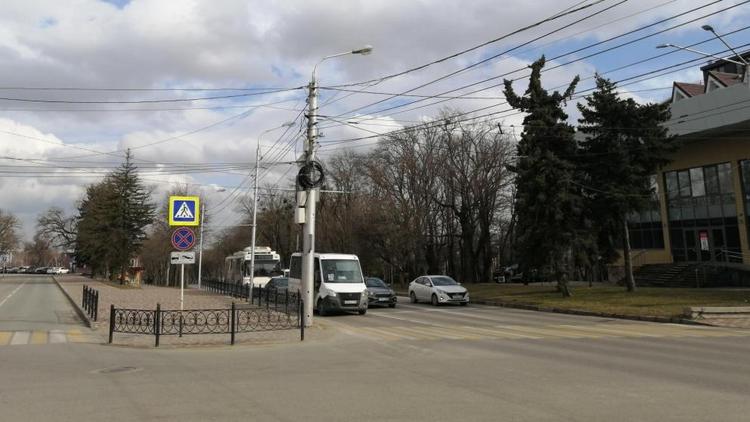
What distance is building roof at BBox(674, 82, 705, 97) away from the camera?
48.8 meters

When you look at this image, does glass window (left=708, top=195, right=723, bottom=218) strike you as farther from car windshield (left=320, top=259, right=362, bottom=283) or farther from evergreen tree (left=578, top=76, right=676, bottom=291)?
car windshield (left=320, top=259, right=362, bottom=283)

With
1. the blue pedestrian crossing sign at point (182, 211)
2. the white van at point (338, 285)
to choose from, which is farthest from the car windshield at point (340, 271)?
the blue pedestrian crossing sign at point (182, 211)

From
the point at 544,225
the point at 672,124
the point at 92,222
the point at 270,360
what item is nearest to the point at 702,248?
the point at 672,124

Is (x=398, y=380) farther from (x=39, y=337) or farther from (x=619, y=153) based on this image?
(x=619, y=153)

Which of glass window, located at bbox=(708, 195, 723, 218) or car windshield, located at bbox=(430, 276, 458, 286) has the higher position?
glass window, located at bbox=(708, 195, 723, 218)

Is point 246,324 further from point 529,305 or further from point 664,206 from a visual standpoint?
point 664,206

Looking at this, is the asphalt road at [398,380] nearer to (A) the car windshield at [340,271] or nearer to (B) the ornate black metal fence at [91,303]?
(B) the ornate black metal fence at [91,303]

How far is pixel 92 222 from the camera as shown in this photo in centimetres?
5506

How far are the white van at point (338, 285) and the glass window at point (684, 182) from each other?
30371 mm

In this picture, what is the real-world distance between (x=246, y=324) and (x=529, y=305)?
15395mm

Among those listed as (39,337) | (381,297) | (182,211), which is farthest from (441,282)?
(39,337)

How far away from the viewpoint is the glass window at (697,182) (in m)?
40.9

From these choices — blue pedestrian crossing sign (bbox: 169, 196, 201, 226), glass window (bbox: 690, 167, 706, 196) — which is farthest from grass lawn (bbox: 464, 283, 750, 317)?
glass window (bbox: 690, 167, 706, 196)

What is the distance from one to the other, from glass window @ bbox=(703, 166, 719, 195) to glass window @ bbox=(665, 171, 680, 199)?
262cm
